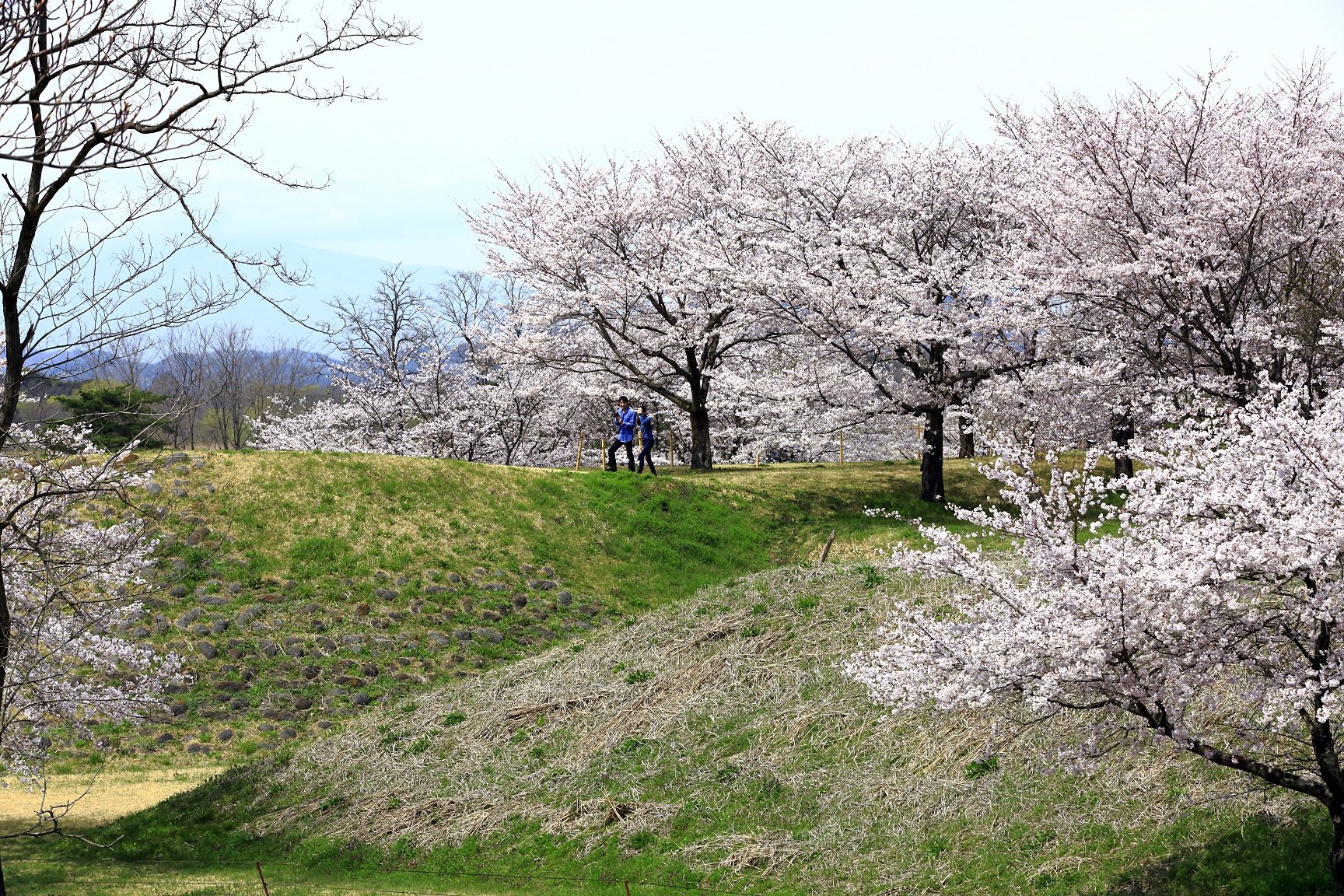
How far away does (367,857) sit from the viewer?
11.8 m

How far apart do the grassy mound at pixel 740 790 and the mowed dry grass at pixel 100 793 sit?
826 mm

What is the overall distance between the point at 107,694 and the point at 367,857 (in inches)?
163

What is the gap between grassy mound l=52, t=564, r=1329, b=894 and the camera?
29.1 feet

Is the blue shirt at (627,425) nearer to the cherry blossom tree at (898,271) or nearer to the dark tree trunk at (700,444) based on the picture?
the dark tree trunk at (700,444)

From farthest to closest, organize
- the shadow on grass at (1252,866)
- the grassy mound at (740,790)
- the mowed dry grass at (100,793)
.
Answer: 1. the mowed dry grass at (100,793)
2. the grassy mound at (740,790)
3. the shadow on grass at (1252,866)

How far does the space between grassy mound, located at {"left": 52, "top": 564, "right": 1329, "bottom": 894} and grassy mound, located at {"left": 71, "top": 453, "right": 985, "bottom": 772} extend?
6.22ft

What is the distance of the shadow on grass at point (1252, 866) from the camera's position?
7707 mm

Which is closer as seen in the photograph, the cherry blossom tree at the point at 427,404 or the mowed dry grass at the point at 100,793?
the mowed dry grass at the point at 100,793

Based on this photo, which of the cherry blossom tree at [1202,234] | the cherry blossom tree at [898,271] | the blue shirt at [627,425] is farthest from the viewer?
the blue shirt at [627,425]

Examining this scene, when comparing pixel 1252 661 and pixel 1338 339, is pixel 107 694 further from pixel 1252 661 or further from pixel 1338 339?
pixel 1338 339

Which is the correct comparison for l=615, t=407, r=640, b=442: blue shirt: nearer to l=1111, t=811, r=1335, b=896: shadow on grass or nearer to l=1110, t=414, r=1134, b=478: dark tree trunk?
l=1110, t=414, r=1134, b=478: dark tree trunk

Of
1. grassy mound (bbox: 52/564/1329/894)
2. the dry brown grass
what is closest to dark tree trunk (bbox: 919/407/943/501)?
the dry brown grass

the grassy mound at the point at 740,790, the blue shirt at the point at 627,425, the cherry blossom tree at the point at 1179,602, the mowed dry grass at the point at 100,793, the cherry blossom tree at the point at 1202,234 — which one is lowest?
the mowed dry grass at the point at 100,793

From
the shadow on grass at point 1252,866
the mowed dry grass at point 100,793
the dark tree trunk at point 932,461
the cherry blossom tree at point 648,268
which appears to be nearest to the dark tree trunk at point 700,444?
the cherry blossom tree at point 648,268
